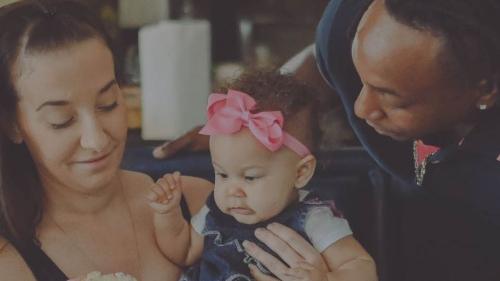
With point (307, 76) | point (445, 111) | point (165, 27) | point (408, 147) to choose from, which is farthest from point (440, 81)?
point (165, 27)

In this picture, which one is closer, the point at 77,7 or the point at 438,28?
the point at 438,28

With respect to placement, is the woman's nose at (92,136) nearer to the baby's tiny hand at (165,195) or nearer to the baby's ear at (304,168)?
the baby's tiny hand at (165,195)

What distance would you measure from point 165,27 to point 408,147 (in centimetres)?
57

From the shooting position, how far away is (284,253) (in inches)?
39.9

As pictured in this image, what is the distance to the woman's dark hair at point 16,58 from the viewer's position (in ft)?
3.21

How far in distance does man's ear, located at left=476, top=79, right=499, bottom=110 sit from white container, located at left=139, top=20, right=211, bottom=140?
23.7 inches

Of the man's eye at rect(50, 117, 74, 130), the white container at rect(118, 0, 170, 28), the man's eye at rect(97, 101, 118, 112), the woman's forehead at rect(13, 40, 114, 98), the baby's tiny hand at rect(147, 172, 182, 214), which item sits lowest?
the white container at rect(118, 0, 170, 28)

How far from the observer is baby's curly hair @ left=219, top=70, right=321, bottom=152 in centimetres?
102

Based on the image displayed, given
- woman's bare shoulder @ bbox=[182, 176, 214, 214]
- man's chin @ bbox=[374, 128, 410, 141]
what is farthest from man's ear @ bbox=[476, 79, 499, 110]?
woman's bare shoulder @ bbox=[182, 176, 214, 214]

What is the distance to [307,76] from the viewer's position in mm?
1255

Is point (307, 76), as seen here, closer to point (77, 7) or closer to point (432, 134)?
point (432, 134)

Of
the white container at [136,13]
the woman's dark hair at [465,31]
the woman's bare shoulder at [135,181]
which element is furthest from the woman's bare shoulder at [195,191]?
the white container at [136,13]

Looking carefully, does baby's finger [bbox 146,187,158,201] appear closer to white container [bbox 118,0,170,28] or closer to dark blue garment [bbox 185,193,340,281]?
dark blue garment [bbox 185,193,340,281]

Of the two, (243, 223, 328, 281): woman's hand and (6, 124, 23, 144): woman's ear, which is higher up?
(6, 124, 23, 144): woman's ear
